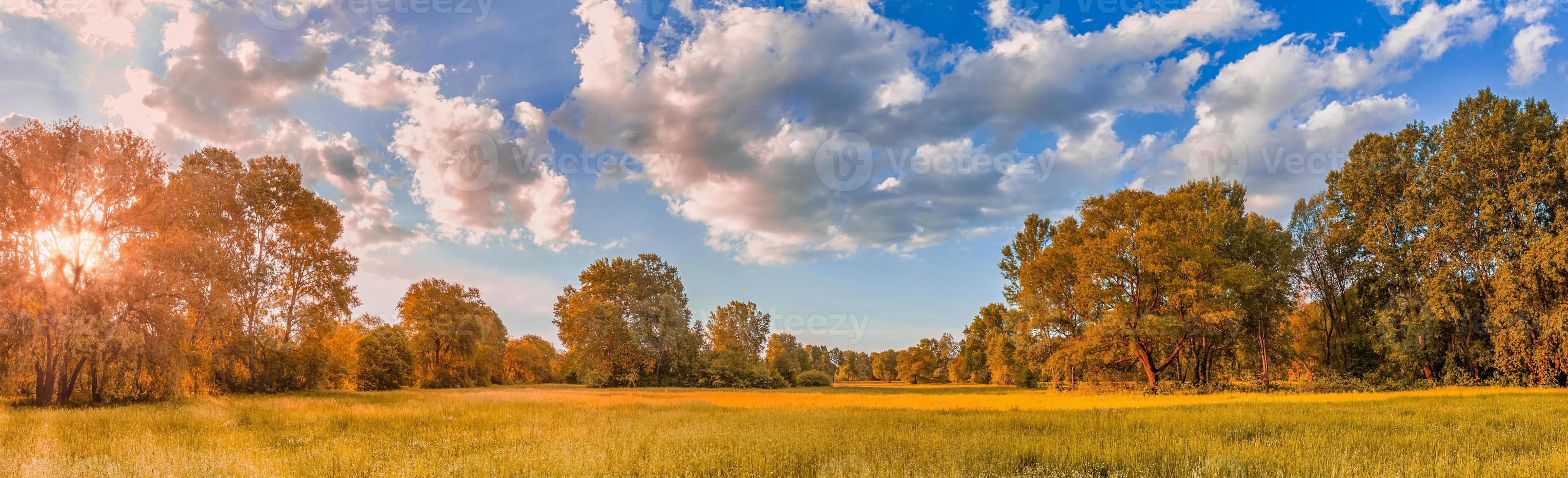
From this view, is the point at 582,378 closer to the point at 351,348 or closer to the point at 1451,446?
the point at 351,348

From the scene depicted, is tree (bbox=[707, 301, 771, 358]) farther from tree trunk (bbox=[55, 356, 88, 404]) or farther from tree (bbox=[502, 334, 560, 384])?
tree trunk (bbox=[55, 356, 88, 404])

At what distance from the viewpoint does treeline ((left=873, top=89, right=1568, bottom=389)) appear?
30828mm

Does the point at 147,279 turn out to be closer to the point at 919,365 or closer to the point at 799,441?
the point at 799,441

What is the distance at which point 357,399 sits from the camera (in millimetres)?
25812

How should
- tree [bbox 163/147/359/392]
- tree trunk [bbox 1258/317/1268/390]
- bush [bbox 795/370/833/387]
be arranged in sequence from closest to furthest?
tree [bbox 163/147/359/392]
tree trunk [bbox 1258/317/1268/390]
bush [bbox 795/370/833/387]

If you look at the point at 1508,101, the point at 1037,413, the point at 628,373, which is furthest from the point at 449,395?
the point at 1508,101

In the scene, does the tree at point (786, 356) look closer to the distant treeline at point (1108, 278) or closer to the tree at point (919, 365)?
the tree at point (919, 365)

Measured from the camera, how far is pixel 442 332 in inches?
2021

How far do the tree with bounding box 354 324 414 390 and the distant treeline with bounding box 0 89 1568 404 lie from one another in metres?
0.14

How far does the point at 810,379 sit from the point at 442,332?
4029 cm

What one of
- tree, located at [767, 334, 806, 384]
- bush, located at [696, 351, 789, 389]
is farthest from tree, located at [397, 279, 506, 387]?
tree, located at [767, 334, 806, 384]

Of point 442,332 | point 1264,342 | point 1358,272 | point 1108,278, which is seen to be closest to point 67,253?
point 442,332

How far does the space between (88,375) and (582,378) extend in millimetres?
33591

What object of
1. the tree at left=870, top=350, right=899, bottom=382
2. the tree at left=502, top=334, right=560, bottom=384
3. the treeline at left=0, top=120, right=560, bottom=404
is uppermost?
the treeline at left=0, top=120, right=560, bottom=404
